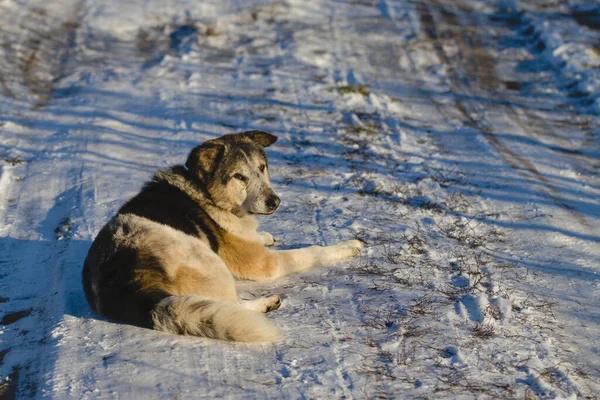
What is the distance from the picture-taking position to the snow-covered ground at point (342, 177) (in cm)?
446

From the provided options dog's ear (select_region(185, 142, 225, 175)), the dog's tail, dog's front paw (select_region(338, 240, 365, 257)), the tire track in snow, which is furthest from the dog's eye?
the tire track in snow

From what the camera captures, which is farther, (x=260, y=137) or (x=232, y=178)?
(x=260, y=137)

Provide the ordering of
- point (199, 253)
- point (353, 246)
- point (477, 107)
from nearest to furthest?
point (199, 253)
point (353, 246)
point (477, 107)

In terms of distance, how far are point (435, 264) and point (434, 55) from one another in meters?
7.75

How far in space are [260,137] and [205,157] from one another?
0.79m

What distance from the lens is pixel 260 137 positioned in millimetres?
6402

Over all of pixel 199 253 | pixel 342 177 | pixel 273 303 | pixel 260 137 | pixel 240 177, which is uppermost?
pixel 260 137

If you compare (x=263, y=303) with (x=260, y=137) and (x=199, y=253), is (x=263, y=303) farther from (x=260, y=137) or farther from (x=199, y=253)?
(x=260, y=137)

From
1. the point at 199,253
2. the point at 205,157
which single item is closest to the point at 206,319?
the point at 199,253

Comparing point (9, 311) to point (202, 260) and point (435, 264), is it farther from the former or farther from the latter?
point (435, 264)

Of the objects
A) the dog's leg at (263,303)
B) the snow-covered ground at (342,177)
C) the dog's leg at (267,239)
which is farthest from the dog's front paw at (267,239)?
the dog's leg at (263,303)

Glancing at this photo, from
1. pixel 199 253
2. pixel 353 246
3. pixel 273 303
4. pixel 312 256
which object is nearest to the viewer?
pixel 199 253

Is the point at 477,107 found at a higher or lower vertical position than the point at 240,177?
lower

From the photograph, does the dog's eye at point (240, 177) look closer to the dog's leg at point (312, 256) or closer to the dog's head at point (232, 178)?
the dog's head at point (232, 178)
